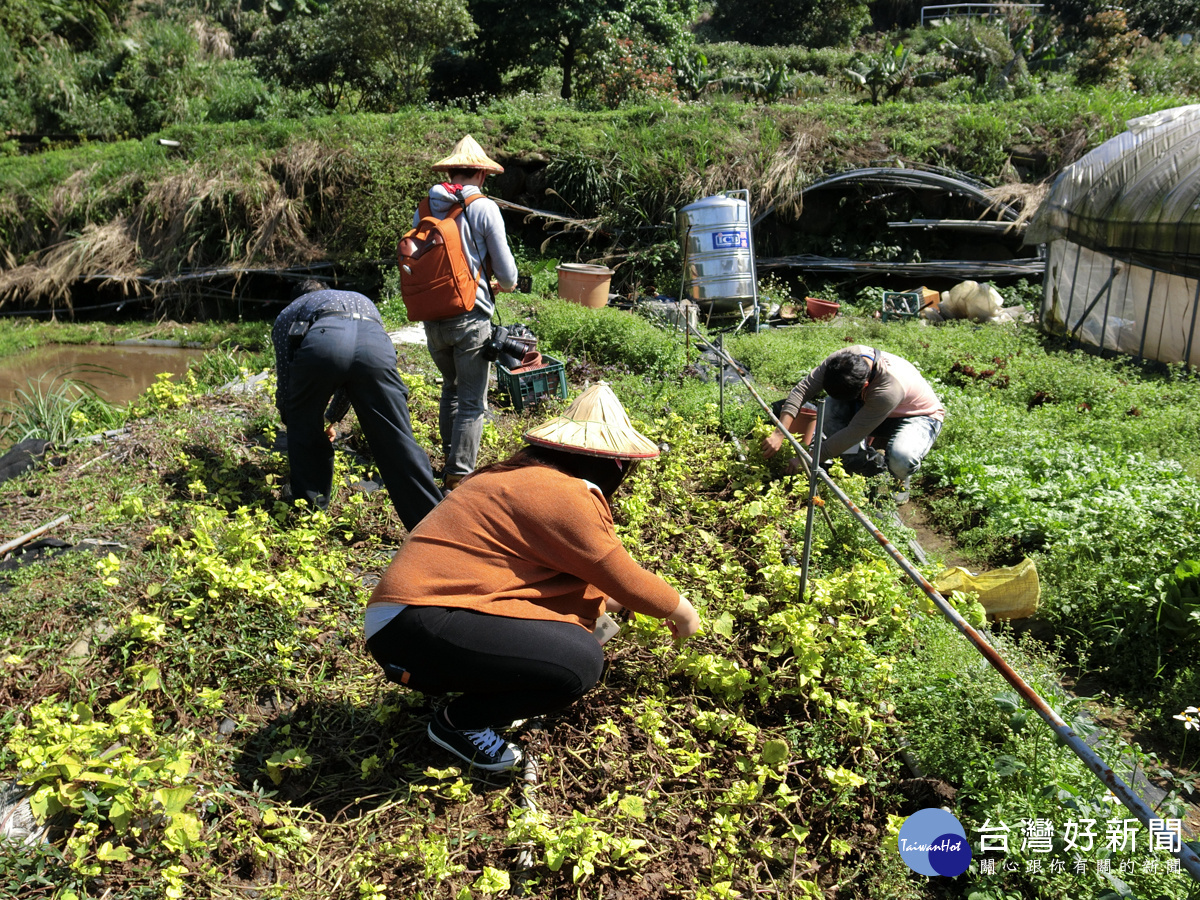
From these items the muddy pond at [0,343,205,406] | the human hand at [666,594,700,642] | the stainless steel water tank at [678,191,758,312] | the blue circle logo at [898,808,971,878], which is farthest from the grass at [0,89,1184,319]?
the blue circle logo at [898,808,971,878]

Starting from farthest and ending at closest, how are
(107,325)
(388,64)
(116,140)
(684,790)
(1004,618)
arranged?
(116,140)
(388,64)
(107,325)
(1004,618)
(684,790)

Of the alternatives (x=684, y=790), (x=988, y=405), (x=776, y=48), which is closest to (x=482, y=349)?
(x=684, y=790)

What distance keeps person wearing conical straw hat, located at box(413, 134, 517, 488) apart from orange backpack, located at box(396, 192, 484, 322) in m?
0.05

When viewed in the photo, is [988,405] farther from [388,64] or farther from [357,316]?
[388,64]

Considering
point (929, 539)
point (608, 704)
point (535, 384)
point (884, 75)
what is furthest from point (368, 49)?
point (608, 704)

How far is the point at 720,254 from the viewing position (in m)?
10.0

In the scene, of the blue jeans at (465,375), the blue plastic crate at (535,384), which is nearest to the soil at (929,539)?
the blue plastic crate at (535,384)

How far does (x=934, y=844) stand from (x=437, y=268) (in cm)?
346

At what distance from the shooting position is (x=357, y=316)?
13.3 ft

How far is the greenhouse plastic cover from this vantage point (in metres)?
7.64

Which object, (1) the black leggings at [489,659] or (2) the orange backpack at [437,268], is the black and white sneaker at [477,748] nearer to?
(1) the black leggings at [489,659]

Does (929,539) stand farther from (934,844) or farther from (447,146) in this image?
(447,146)

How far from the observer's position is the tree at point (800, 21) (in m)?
27.5

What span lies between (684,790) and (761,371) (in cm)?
549
